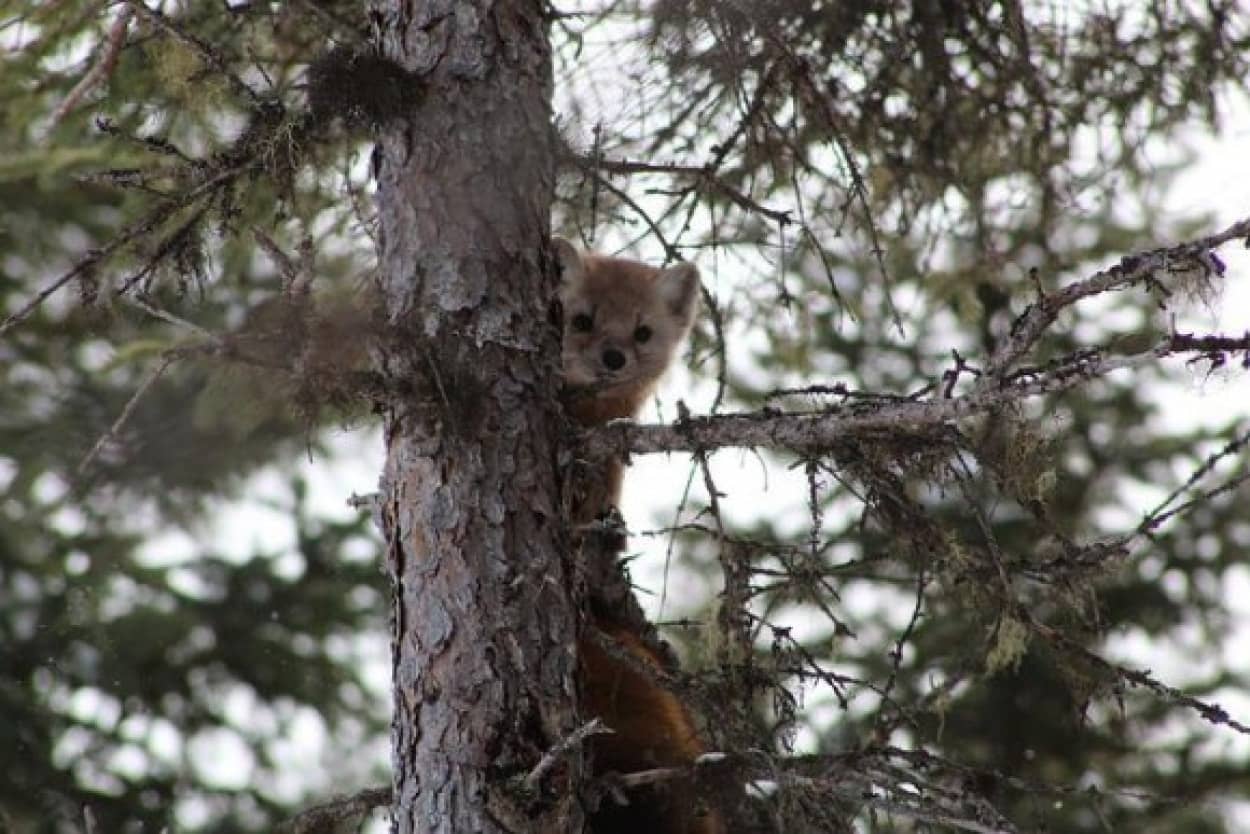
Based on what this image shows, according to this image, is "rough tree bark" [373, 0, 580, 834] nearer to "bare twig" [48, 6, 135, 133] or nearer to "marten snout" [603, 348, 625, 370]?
"bare twig" [48, 6, 135, 133]

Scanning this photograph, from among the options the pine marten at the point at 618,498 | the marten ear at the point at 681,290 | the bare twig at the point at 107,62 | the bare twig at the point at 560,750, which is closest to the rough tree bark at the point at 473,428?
the bare twig at the point at 560,750

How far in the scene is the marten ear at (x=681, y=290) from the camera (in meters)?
7.52

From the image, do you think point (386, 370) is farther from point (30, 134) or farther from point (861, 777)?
point (30, 134)

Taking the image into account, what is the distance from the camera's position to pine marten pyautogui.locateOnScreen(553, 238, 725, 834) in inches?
191

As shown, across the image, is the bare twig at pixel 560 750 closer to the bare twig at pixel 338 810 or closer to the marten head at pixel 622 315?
the bare twig at pixel 338 810

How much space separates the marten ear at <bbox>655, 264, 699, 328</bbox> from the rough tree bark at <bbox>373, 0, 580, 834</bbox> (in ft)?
8.63

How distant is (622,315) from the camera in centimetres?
720

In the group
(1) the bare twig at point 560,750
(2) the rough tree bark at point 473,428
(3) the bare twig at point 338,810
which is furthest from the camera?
(3) the bare twig at point 338,810

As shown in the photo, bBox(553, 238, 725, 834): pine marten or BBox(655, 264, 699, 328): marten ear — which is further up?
BBox(655, 264, 699, 328): marten ear

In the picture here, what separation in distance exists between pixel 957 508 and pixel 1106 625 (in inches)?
159

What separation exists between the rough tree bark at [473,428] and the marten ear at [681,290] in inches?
104

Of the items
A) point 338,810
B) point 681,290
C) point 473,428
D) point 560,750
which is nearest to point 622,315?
point 681,290

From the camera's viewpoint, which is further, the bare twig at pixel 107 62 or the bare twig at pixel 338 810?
the bare twig at pixel 107 62

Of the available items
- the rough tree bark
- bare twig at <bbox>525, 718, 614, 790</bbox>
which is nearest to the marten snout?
the rough tree bark
